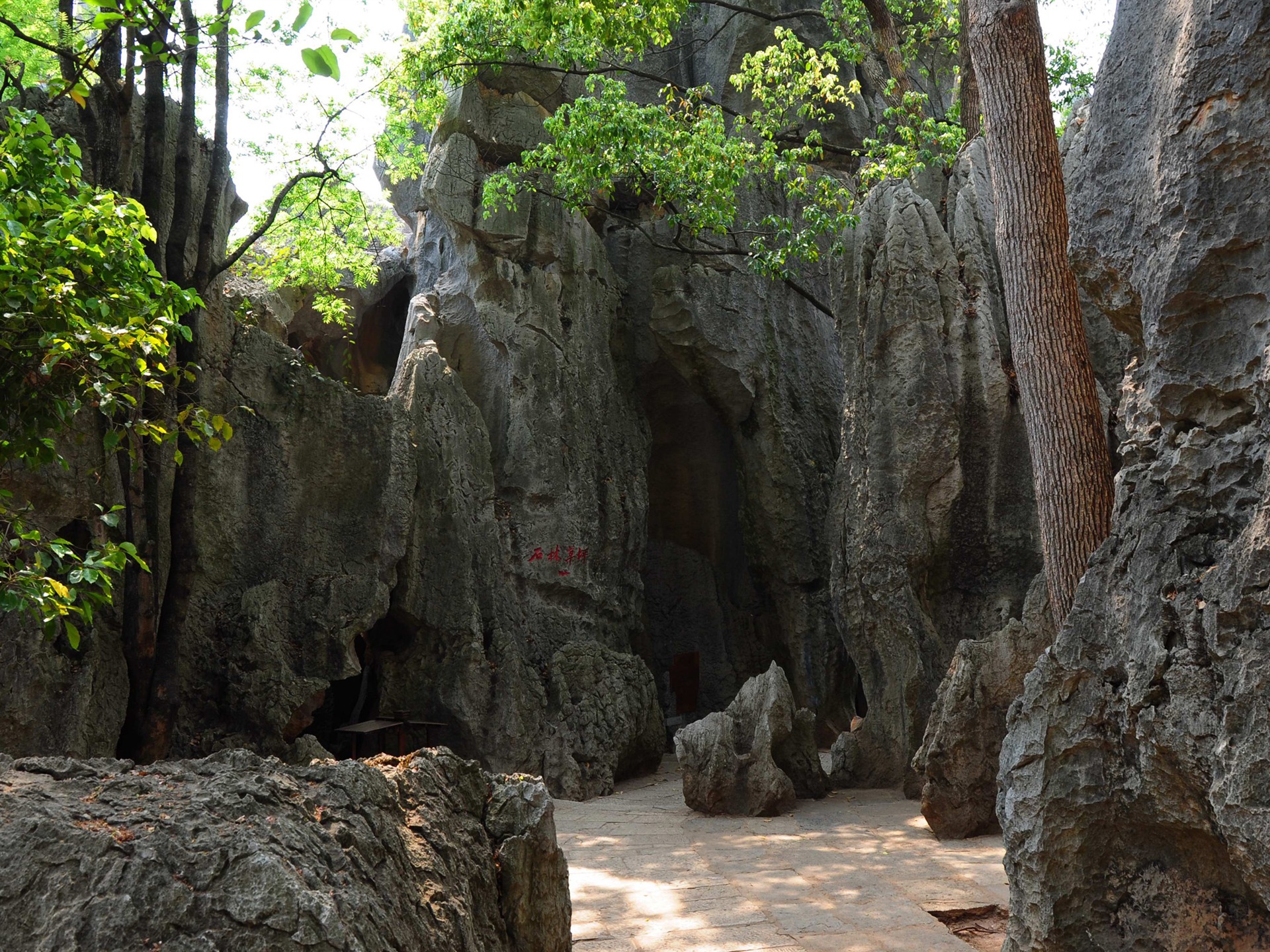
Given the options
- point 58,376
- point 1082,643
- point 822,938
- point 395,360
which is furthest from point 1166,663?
point 395,360

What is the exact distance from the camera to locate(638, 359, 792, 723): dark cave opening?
1541cm

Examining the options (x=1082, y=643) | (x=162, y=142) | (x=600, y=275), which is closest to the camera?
(x=1082, y=643)

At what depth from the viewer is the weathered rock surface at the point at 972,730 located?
734cm

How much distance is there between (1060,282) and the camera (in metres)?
6.53

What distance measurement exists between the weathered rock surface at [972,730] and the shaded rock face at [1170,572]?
3282 mm

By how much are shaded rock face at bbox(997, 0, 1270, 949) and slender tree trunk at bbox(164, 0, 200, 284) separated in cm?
712

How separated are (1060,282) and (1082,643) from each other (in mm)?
3300

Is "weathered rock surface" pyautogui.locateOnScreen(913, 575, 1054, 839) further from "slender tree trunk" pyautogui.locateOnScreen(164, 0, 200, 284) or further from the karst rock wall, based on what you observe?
"slender tree trunk" pyautogui.locateOnScreen(164, 0, 200, 284)

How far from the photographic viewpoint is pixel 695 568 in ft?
53.1

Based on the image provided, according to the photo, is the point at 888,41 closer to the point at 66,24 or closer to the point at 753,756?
the point at 753,756

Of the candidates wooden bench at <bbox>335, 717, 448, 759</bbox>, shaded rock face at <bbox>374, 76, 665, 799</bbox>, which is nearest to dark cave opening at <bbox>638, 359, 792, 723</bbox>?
shaded rock face at <bbox>374, 76, 665, 799</bbox>

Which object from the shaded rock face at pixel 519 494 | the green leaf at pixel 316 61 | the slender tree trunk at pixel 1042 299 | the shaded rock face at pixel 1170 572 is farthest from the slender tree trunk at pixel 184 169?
the shaded rock face at pixel 1170 572

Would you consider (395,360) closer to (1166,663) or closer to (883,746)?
(883,746)

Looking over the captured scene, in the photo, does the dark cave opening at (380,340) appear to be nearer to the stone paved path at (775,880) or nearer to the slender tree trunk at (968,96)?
the slender tree trunk at (968,96)
